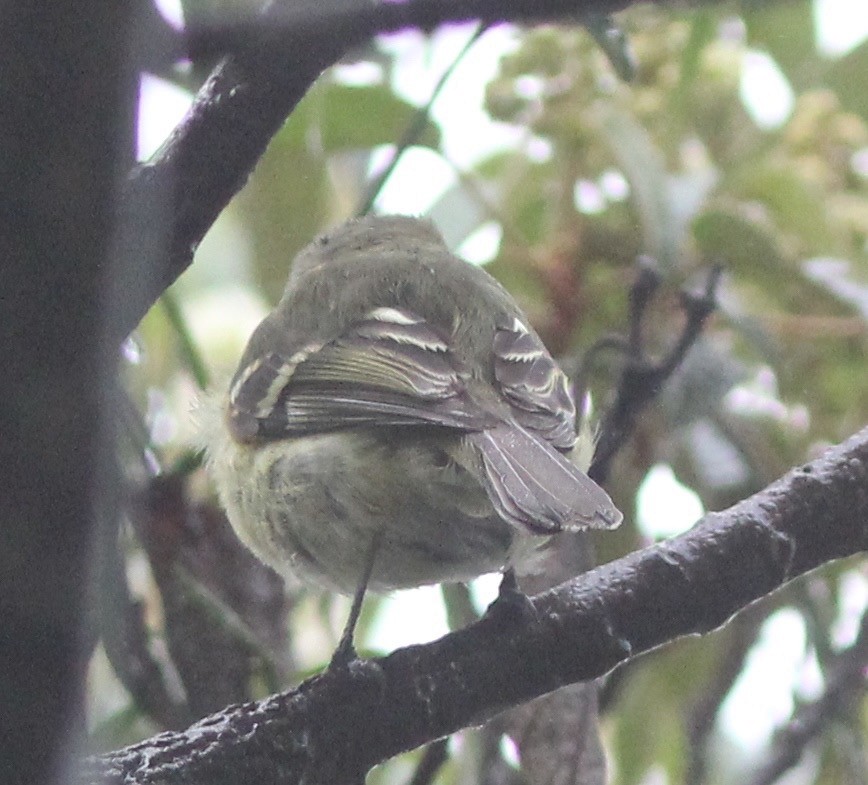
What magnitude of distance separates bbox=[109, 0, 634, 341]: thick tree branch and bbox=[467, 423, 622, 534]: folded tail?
1.69 feet

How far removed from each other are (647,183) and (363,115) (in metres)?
0.57

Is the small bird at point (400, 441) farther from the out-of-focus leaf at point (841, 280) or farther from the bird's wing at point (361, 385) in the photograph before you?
the out-of-focus leaf at point (841, 280)

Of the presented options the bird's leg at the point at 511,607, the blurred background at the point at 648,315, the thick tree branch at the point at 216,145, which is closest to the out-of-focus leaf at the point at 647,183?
the blurred background at the point at 648,315

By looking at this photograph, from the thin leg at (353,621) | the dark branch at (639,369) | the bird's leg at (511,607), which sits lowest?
the bird's leg at (511,607)

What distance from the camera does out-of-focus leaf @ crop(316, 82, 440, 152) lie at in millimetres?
2439

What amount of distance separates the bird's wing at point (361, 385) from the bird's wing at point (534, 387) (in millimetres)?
79

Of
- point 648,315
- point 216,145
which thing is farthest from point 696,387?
point 216,145

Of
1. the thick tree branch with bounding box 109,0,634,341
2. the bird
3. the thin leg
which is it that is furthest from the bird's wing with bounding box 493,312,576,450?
the thick tree branch with bounding box 109,0,634,341

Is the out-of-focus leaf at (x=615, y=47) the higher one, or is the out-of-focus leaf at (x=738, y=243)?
the out-of-focus leaf at (x=615, y=47)

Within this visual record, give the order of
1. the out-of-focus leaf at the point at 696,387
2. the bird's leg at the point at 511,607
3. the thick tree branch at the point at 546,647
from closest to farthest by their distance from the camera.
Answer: the thick tree branch at the point at 546,647 < the bird's leg at the point at 511,607 < the out-of-focus leaf at the point at 696,387

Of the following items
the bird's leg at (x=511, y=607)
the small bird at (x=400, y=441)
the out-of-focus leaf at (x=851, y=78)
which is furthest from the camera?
the out-of-focus leaf at (x=851, y=78)

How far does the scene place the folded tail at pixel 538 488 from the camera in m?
1.42

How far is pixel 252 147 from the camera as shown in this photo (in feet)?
3.41

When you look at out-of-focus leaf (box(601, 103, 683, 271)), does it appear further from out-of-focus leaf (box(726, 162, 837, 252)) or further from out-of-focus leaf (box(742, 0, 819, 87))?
out-of-focus leaf (box(742, 0, 819, 87))
